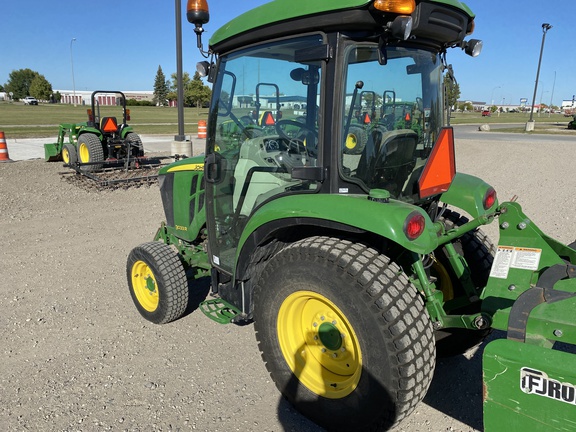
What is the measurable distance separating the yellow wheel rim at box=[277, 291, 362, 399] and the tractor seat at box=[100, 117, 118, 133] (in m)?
10.0

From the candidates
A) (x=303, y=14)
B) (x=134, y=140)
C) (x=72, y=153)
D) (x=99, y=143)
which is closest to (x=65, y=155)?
(x=72, y=153)

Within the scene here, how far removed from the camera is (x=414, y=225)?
2197 mm

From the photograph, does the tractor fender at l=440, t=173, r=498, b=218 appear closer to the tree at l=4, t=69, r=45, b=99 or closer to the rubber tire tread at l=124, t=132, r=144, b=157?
the rubber tire tread at l=124, t=132, r=144, b=157

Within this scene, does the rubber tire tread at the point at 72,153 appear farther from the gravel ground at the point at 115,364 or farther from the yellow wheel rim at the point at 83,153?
the gravel ground at the point at 115,364

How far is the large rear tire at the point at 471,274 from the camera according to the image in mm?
3104

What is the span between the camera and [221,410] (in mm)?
2795

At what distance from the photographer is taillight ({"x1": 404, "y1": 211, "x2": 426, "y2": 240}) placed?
2.16 meters

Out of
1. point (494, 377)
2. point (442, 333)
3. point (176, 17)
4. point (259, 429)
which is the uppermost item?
point (176, 17)

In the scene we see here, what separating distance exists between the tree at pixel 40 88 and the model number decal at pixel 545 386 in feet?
321

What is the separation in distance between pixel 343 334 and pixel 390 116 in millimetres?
1278

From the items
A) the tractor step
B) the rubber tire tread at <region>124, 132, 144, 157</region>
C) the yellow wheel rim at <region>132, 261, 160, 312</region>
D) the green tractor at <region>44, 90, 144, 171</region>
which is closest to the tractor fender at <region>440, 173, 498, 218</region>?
the tractor step

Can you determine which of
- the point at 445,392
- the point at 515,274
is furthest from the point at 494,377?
the point at 445,392

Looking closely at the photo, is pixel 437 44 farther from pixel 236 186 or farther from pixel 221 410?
pixel 221 410

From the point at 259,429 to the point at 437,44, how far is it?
8.27ft
